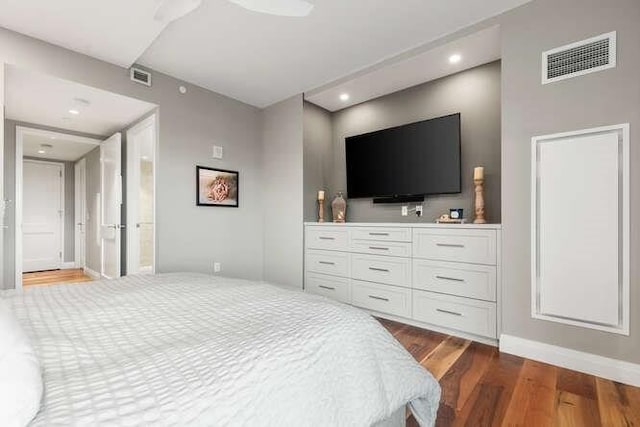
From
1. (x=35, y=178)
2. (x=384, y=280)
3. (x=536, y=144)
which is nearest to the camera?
(x=536, y=144)

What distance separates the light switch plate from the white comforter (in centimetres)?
246

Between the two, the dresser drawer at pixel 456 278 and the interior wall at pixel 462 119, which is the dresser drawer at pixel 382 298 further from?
the interior wall at pixel 462 119

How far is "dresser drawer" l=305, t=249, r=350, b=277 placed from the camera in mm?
3277

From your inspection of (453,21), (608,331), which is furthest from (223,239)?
(608,331)

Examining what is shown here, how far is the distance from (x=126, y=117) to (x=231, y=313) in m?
A: 3.52

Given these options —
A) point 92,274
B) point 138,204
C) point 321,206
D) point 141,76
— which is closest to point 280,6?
point 141,76

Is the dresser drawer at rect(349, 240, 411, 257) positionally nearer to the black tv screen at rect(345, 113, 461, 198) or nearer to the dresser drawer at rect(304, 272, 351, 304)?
the dresser drawer at rect(304, 272, 351, 304)

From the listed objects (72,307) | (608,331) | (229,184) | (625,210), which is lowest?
(608,331)

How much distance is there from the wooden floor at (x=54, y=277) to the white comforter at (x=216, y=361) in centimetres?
413

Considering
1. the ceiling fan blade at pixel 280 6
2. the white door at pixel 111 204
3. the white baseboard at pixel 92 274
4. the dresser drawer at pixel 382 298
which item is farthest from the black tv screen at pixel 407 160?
the white baseboard at pixel 92 274

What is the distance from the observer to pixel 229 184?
150 inches

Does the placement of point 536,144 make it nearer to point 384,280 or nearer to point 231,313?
point 384,280

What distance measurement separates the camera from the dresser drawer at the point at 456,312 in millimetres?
2344

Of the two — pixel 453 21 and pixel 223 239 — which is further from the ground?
pixel 453 21
